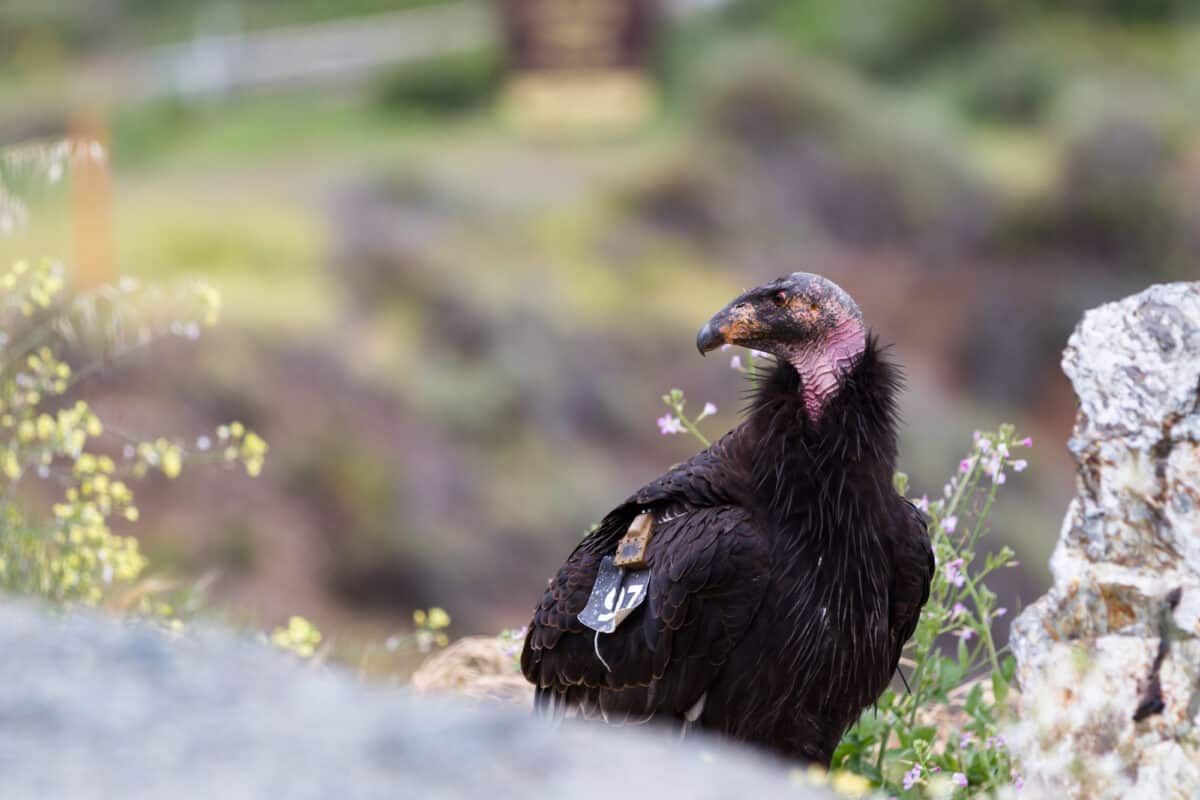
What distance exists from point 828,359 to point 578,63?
58.7 feet

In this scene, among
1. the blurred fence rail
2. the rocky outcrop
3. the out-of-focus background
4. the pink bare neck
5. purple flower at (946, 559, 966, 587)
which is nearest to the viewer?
the rocky outcrop

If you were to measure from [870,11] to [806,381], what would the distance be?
69.0 feet

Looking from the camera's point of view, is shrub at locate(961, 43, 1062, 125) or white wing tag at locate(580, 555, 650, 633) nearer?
white wing tag at locate(580, 555, 650, 633)

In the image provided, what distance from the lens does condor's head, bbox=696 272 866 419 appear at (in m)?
3.65

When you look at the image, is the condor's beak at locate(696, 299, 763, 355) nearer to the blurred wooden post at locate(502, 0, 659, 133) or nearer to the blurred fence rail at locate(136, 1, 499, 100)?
the blurred wooden post at locate(502, 0, 659, 133)

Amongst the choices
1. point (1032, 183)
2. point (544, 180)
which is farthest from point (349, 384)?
point (1032, 183)

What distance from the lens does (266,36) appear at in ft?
76.9

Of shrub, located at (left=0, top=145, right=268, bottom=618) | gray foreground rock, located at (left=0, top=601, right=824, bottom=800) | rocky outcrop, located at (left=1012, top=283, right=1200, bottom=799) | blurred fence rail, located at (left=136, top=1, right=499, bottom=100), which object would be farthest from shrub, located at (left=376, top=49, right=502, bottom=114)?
gray foreground rock, located at (left=0, top=601, right=824, bottom=800)

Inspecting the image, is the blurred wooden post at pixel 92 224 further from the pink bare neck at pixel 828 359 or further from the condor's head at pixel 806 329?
the pink bare neck at pixel 828 359

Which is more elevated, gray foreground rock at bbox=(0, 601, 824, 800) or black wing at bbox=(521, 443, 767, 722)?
black wing at bbox=(521, 443, 767, 722)

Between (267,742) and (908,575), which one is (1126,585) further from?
(267,742)

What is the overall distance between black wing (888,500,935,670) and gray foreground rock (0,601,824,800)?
181cm

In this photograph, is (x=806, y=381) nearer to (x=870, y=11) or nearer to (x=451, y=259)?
(x=451, y=259)

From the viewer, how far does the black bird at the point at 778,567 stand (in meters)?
3.55
